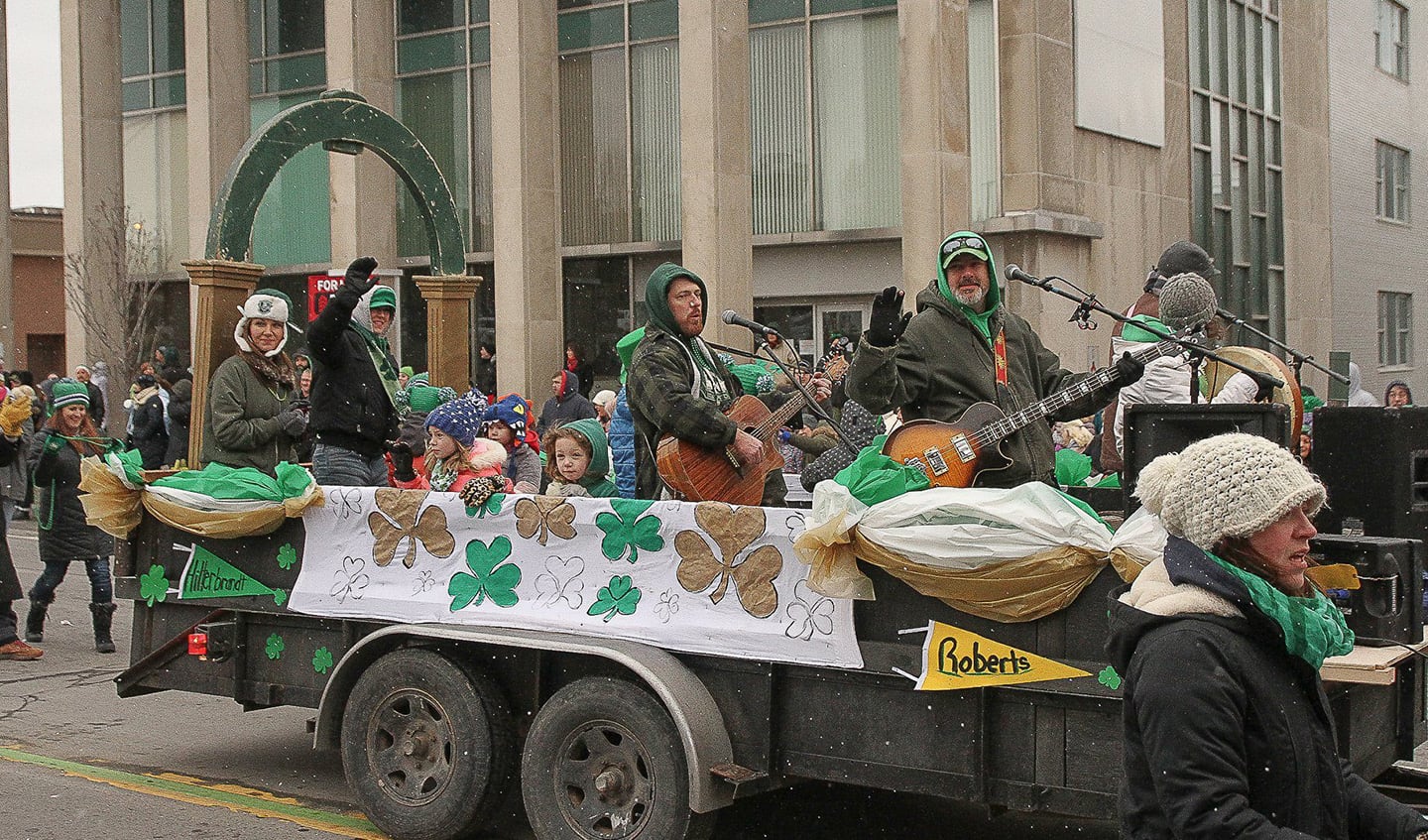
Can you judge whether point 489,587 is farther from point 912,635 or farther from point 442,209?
point 442,209

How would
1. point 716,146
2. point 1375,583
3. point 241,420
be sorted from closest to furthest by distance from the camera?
point 1375,583
point 241,420
point 716,146

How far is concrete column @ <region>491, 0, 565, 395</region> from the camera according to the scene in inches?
837

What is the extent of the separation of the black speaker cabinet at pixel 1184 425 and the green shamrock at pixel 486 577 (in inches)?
93.5

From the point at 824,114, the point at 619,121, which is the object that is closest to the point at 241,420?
the point at 824,114

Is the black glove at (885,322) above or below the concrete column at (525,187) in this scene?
below

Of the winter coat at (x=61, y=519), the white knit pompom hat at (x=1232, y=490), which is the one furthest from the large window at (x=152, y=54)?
the white knit pompom hat at (x=1232, y=490)

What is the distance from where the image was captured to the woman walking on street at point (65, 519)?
36.2 ft

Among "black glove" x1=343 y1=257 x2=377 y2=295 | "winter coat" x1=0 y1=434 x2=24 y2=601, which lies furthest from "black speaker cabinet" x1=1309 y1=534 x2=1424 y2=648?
"winter coat" x1=0 y1=434 x2=24 y2=601

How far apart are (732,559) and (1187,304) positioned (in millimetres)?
1933

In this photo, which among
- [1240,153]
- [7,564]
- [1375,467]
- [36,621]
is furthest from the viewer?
[1240,153]

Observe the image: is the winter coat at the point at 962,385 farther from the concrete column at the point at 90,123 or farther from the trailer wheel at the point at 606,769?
the concrete column at the point at 90,123

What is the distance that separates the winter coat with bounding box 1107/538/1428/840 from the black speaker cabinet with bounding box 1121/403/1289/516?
190 cm

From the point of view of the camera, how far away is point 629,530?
18.8 ft

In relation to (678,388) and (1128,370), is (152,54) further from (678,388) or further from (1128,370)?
(1128,370)
